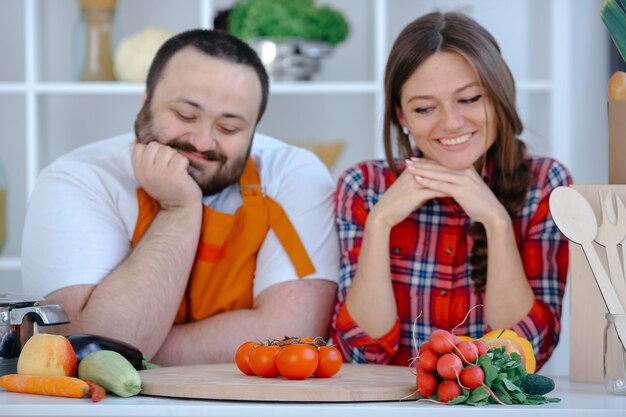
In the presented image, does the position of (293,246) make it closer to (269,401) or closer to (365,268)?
(365,268)

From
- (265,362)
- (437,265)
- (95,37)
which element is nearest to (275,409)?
(265,362)

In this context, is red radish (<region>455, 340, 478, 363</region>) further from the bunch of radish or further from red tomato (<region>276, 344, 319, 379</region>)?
red tomato (<region>276, 344, 319, 379</region>)

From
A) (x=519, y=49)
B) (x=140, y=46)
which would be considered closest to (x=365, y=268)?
(x=140, y=46)

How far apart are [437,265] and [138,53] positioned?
1612mm

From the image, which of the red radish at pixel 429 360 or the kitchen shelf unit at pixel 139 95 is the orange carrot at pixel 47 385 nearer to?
the red radish at pixel 429 360

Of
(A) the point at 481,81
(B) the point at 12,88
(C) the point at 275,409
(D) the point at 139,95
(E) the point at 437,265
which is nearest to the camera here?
(C) the point at 275,409

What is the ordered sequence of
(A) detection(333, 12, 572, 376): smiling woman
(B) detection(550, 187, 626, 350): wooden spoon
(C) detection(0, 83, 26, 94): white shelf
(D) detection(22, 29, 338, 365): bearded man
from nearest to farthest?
(B) detection(550, 187, 626, 350): wooden spoon < (A) detection(333, 12, 572, 376): smiling woman < (D) detection(22, 29, 338, 365): bearded man < (C) detection(0, 83, 26, 94): white shelf

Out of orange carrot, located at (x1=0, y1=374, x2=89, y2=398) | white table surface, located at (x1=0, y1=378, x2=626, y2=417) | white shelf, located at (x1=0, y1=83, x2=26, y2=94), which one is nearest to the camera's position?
white table surface, located at (x1=0, y1=378, x2=626, y2=417)

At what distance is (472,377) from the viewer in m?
1.39

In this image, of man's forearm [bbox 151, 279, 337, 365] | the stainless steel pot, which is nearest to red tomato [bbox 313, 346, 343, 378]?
the stainless steel pot

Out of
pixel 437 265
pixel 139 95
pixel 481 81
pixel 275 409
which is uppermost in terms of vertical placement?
pixel 139 95

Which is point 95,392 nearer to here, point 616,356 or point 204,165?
point 616,356

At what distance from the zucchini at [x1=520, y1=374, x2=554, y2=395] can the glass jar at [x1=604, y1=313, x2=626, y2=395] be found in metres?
0.13

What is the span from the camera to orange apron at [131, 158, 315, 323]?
2236mm
